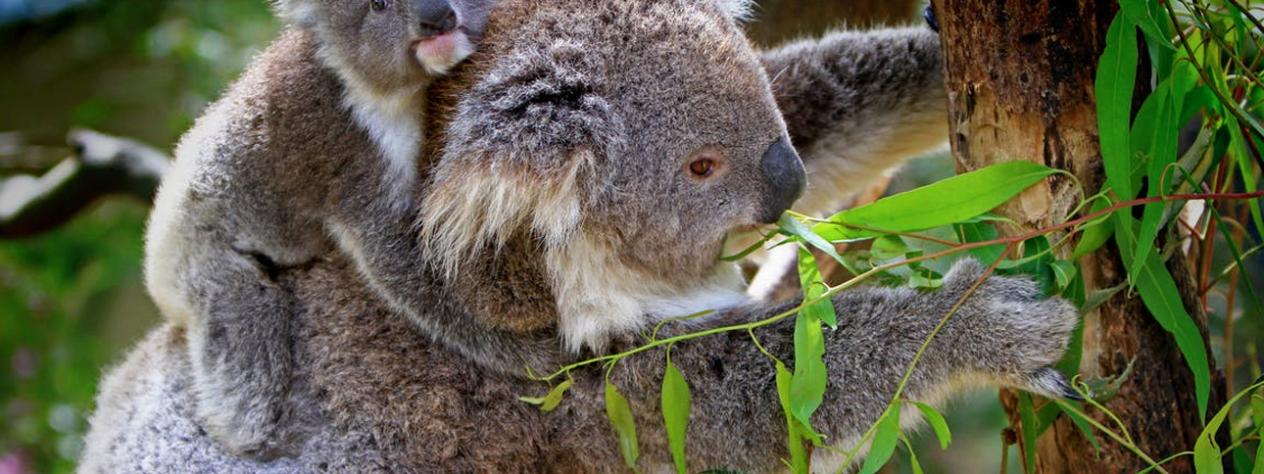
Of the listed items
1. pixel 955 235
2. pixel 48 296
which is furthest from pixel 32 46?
pixel 955 235

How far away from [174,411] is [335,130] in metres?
0.96

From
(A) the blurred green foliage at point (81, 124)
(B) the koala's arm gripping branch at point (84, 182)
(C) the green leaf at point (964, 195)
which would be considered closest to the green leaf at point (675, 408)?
(C) the green leaf at point (964, 195)

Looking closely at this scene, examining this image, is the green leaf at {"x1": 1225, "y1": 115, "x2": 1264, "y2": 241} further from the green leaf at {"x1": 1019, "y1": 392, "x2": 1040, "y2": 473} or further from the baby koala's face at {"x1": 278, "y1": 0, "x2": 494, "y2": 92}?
the baby koala's face at {"x1": 278, "y1": 0, "x2": 494, "y2": 92}

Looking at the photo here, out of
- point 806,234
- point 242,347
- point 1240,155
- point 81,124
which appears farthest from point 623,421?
point 81,124

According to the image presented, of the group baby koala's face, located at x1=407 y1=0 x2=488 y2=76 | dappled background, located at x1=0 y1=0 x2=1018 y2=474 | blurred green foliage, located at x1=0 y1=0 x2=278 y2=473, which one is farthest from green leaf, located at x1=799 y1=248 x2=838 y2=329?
blurred green foliage, located at x1=0 y1=0 x2=278 y2=473

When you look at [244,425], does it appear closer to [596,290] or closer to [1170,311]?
[596,290]

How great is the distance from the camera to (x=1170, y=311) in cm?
190

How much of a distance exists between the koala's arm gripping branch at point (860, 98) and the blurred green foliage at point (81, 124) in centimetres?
304

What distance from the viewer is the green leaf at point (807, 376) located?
1947mm

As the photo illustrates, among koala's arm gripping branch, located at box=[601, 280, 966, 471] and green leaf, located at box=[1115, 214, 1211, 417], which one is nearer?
green leaf, located at box=[1115, 214, 1211, 417]

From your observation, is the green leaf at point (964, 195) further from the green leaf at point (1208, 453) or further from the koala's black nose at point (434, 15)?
the koala's black nose at point (434, 15)

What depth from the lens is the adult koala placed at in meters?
2.17

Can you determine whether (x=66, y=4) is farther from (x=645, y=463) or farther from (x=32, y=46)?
(x=645, y=463)

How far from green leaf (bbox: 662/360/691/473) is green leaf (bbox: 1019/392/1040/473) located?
0.64 meters
